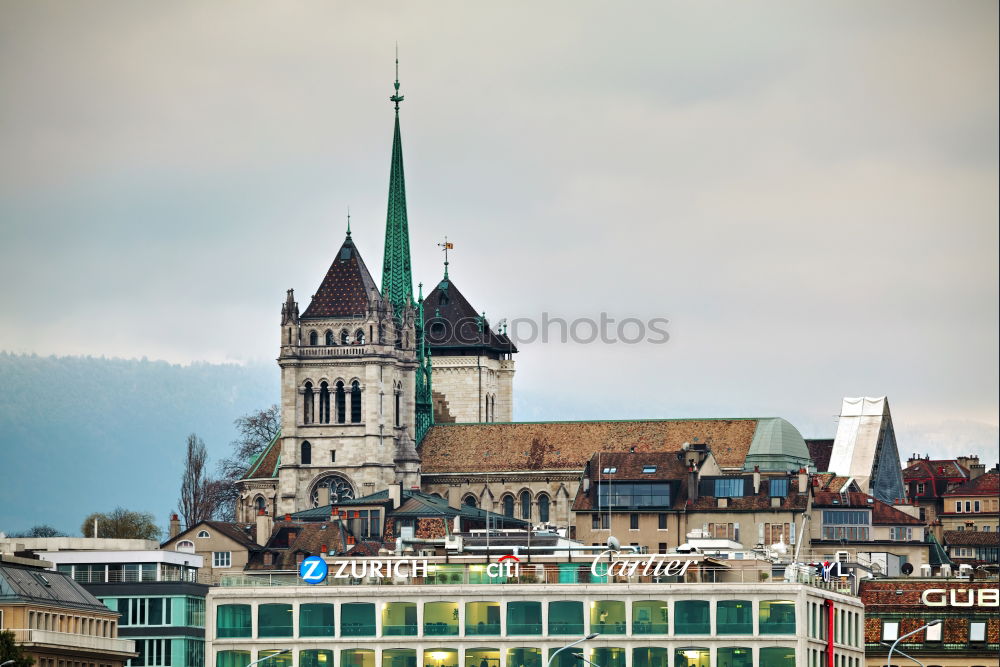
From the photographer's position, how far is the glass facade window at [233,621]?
134 meters

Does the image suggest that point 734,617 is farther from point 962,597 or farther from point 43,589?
point 43,589

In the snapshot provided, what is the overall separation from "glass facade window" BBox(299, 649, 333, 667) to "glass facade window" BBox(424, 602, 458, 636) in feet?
14.4

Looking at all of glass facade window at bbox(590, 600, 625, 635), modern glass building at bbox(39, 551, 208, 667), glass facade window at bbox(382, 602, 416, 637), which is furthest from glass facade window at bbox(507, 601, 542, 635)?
modern glass building at bbox(39, 551, 208, 667)

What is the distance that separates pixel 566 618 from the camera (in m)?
133

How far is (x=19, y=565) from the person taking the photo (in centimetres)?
14412

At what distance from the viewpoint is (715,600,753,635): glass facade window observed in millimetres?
132125

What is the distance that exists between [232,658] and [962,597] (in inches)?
1540

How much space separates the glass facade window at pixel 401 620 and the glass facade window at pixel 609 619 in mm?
7440

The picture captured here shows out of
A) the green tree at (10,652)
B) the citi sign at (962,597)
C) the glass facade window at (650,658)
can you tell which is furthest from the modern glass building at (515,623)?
the citi sign at (962,597)

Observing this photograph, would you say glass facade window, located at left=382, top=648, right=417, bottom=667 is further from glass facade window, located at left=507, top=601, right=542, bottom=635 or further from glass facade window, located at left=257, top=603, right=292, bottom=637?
glass facade window, located at left=257, top=603, right=292, bottom=637

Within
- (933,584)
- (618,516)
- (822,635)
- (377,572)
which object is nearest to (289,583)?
(377,572)

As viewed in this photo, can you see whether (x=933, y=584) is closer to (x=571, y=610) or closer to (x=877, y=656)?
(x=877, y=656)

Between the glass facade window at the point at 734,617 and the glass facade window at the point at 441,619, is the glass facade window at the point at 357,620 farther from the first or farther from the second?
the glass facade window at the point at 734,617

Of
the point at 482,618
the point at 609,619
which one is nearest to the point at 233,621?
the point at 482,618
